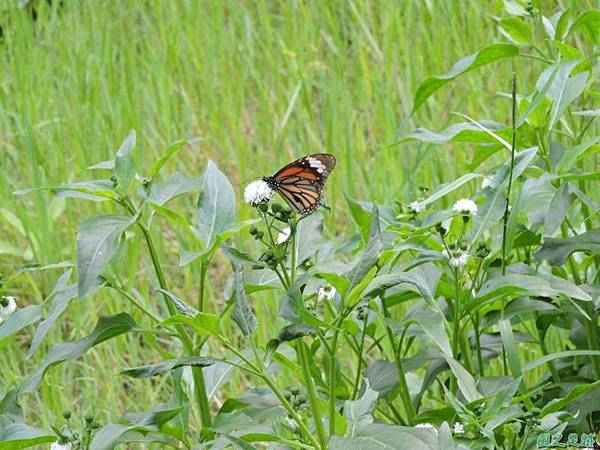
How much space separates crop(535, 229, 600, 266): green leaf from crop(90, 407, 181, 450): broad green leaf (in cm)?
74

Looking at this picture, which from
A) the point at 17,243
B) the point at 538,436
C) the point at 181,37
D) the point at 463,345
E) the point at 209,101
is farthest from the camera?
the point at 181,37

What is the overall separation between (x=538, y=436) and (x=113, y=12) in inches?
157

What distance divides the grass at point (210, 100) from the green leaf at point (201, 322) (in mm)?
1611

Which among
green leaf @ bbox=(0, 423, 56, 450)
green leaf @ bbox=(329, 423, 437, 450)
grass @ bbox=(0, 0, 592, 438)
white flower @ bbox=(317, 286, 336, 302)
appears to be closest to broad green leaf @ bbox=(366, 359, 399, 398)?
white flower @ bbox=(317, 286, 336, 302)

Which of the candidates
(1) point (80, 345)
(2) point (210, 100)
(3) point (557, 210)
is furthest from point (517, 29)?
(2) point (210, 100)

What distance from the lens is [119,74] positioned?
457 centimetres

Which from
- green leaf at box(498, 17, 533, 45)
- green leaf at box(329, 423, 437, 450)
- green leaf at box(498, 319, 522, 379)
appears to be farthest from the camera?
green leaf at box(498, 17, 533, 45)

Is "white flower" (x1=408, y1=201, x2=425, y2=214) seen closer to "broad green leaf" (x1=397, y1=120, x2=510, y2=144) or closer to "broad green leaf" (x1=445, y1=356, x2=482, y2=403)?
"broad green leaf" (x1=397, y1=120, x2=510, y2=144)

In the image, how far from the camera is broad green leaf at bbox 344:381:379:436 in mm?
1573

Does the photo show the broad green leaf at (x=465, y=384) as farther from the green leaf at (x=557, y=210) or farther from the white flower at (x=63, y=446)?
the white flower at (x=63, y=446)

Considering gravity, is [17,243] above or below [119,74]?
below

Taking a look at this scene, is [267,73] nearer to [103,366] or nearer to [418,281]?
[103,366]

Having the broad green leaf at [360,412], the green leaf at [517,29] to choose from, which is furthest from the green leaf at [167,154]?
the green leaf at [517,29]

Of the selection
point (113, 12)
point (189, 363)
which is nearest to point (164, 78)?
point (113, 12)
